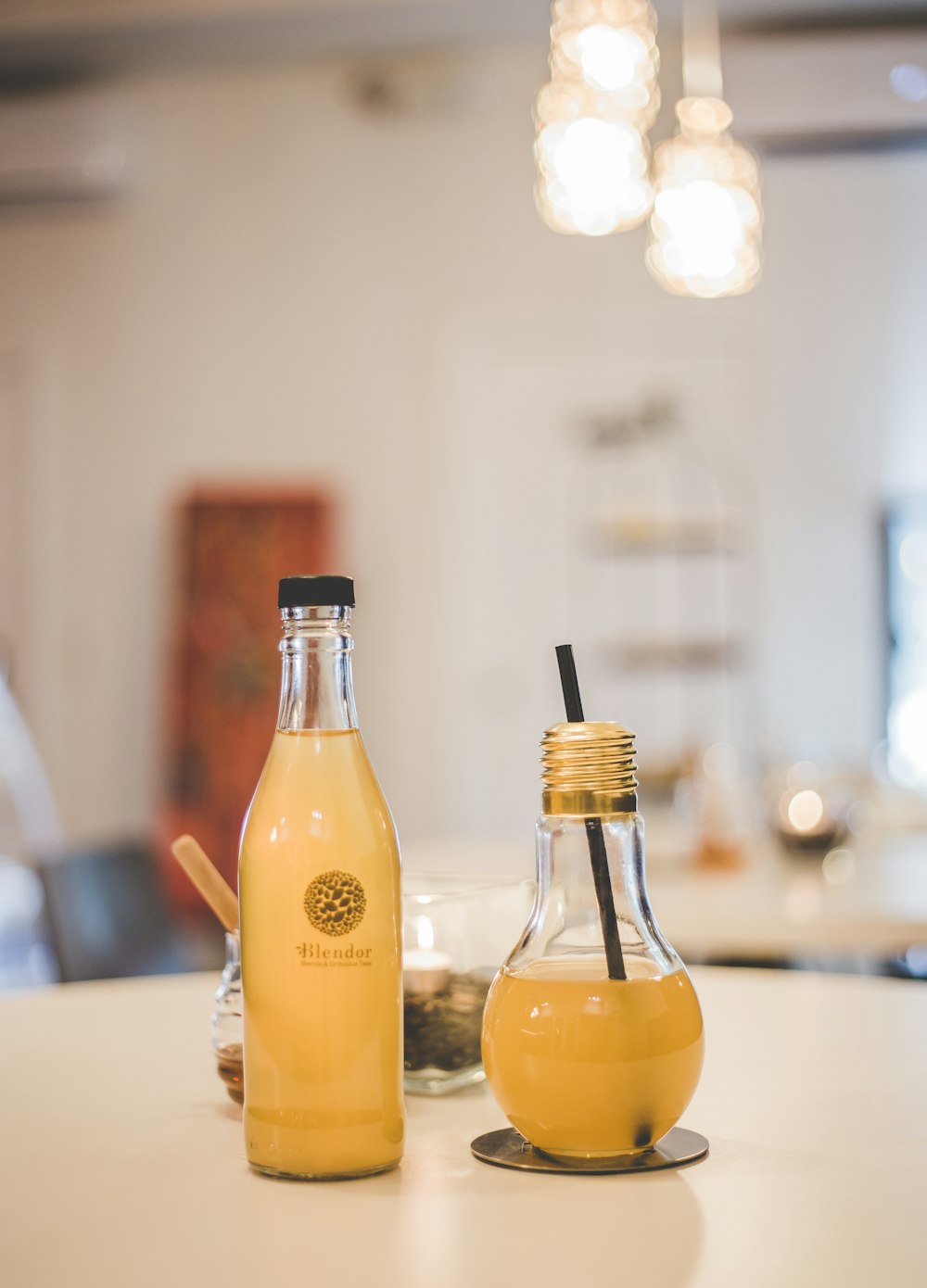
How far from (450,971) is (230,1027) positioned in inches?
5.3

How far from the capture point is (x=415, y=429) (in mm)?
4984

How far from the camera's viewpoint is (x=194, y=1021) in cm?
107

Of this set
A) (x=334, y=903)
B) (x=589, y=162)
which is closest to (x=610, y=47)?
(x=589, y=162)

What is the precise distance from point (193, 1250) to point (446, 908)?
1.04ft

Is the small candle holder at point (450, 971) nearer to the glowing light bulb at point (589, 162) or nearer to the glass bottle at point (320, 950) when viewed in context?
the glass bottle at point (320, 950)

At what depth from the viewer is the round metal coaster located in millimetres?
684

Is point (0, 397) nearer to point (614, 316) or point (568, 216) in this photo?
point (614, 316)

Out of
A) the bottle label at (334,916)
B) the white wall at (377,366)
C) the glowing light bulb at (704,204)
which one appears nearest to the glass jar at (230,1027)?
the bottle label at (334,916)

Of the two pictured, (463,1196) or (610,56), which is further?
(610,56)

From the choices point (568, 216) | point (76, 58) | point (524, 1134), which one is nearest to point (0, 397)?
point (76, 58)

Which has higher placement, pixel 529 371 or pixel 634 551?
pixel 529 371

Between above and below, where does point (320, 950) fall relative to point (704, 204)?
below

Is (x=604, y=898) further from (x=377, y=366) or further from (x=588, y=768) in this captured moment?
(x=377, y=366)

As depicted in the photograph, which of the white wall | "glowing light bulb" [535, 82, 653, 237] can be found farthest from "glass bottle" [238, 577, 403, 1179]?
the white wall
